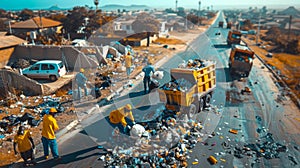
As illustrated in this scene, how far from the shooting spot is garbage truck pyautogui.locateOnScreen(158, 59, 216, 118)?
336 inches

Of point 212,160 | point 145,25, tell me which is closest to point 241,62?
point 212,160

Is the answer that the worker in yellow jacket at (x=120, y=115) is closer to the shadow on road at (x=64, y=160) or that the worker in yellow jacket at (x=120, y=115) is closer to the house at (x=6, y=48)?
the shadow on road at (x=64, y=160)

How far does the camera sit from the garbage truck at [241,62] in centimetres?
1496

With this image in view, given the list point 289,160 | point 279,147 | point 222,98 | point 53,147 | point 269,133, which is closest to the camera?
point 53,147

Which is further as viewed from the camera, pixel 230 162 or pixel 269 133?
pixel 269 133

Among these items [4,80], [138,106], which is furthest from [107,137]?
[4,80]

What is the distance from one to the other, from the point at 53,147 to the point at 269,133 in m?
6.87

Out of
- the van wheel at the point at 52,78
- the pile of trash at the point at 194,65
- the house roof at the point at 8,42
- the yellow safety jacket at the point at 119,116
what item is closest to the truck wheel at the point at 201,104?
the pile of trash at the point at 194,65

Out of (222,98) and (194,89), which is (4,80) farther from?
(222,98)

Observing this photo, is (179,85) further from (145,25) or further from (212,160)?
(145,25)

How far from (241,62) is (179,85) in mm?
7797

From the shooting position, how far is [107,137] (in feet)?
25.0

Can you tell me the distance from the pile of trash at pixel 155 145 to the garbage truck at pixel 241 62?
828cm

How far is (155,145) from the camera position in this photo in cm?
699
